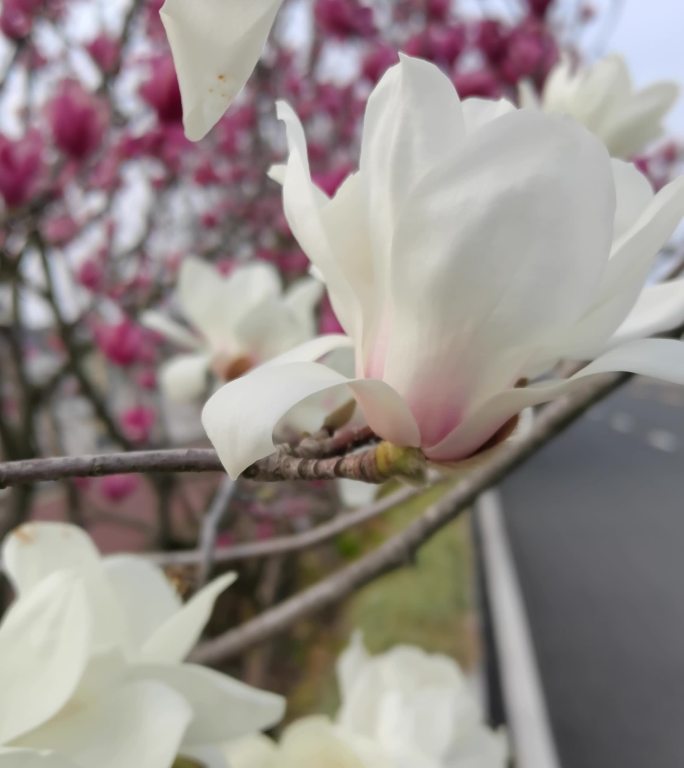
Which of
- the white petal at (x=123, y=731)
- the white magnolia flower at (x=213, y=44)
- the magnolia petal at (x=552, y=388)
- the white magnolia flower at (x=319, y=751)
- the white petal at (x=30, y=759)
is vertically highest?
the white magnolia flower at (x=213, y=44)

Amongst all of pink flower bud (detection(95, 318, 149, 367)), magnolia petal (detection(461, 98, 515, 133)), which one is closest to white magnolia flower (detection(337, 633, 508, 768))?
magnolia petal (detection(461, 98, 515, 133))

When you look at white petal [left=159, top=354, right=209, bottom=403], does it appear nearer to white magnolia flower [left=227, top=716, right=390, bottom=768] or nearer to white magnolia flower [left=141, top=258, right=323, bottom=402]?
white magnolia flower [left=141, top=258, right=323, bottom=402]

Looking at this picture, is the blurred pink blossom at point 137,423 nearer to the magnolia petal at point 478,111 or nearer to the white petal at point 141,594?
the white petal at point 141,594

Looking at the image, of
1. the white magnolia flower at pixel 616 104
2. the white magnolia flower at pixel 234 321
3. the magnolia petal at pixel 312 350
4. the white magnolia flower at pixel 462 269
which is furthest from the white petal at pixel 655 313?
the white magnolia flower at pixel 234 321

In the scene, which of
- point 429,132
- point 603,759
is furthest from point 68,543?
point 603,759

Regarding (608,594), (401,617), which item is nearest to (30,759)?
(401,617)

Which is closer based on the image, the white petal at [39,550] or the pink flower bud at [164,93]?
the white petal at [39,550]

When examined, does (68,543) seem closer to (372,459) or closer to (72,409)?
(372,459)

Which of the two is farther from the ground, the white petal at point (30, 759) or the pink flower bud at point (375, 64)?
the pink flower bud at point (375, 64)
